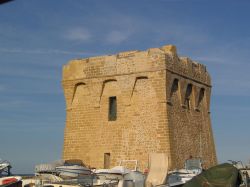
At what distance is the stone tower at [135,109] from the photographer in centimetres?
2172

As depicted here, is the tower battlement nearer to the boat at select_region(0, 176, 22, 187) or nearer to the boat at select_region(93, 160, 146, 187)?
the boat at select_region(93, 160, 146, 187)

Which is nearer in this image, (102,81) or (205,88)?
(102,81)

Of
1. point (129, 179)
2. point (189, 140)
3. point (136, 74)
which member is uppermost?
point (136, 74)

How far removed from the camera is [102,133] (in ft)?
76.2

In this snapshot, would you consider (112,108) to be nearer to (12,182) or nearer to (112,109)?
(112,109)

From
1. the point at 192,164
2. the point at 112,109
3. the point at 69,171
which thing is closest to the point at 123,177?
the point at 69,171

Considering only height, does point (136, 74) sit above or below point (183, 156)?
above

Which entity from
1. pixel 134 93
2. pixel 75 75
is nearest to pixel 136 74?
pixel 134 93

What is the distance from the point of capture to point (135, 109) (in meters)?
22.5

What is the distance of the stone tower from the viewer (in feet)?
71.3

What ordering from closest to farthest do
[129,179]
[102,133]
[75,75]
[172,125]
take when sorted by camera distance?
[129,179]
[172,125]
[102,133]
[75,75]

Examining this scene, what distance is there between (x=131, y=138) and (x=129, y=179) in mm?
8274

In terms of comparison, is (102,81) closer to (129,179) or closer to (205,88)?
(205,88)

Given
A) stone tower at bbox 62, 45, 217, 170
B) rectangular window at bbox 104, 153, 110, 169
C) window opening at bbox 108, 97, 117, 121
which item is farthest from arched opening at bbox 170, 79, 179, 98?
rectangular window at bbox 104, 153, 110, 169
